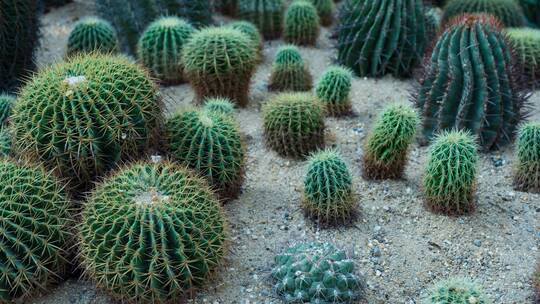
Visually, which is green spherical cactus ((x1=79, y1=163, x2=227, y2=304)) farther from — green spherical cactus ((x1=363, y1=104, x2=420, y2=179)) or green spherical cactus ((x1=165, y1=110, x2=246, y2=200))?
green spherical cactus ((x1=363, y1=104, x2=420, y2=179))

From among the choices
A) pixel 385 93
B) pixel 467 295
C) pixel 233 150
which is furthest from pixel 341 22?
pixel 467 295

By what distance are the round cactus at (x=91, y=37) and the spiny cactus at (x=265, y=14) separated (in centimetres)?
180

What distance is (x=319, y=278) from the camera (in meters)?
4.33

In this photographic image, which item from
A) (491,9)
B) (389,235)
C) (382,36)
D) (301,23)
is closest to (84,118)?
(389,235)

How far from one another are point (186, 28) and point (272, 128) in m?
2.01

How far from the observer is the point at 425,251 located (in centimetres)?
497

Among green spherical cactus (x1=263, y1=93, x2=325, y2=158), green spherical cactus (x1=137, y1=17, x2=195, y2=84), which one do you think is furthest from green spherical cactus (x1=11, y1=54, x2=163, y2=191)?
green spherical cactus (x1=137, y1=17, x2=195, y2=84)

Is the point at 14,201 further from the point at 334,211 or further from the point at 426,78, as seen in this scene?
the point at 426,78

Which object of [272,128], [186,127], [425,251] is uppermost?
[186,127]

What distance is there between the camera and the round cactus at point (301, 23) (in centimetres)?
820

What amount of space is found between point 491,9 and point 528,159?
3325 millimetres

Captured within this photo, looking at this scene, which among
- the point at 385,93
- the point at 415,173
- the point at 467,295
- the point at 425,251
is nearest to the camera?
the point at 467,295

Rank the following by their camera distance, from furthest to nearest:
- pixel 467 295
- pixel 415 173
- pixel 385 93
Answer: pixel 385 93, pixel 415 173, pixel 467 295

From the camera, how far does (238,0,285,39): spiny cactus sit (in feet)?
28.0
